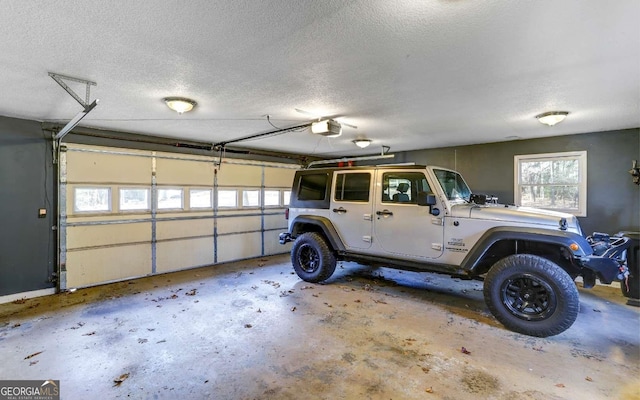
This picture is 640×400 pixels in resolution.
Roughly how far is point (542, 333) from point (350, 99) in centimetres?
337

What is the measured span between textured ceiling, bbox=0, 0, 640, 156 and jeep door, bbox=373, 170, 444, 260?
98 centimetres

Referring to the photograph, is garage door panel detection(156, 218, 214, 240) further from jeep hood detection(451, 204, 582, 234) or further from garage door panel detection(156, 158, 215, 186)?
jeep hood detection(451, 204, 582, 234)

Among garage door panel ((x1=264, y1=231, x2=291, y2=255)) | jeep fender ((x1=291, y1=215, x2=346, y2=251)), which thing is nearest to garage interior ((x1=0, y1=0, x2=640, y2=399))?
jeep fender ((x1=291, y1=215, x2=346, y2=251))

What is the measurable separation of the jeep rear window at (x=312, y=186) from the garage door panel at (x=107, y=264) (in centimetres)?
313

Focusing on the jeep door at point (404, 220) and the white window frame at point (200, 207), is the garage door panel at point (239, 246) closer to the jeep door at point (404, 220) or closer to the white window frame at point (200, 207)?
the white window frame at point (200, 207)

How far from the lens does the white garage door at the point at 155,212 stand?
4699 millimetres

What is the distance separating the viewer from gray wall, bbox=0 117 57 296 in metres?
4.10

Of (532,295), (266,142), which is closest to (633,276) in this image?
(532,295)

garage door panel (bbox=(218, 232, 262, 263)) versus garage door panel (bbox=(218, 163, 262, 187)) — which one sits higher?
garage door panel (bbox=(218, 163, 262, 187))

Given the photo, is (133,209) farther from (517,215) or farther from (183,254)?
(517,215)

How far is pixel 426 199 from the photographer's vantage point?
3.84 metres

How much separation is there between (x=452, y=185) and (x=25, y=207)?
20.8 feet

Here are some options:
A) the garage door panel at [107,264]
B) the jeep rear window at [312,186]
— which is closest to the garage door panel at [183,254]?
the garage door panel at [107,264]

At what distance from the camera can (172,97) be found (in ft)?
11.1
